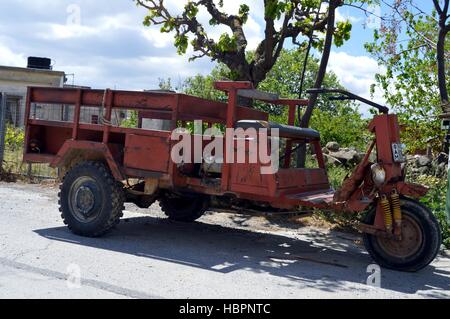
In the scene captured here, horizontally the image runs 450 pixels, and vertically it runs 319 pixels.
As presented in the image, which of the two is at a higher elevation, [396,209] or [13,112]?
[13,112]

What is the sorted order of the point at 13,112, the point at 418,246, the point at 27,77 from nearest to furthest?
the point at 418,246, the point at 13,112, the point at 27,77

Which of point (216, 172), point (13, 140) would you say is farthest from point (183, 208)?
point (13, 140)

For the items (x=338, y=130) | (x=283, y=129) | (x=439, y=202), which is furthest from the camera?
(x=338, y=130)

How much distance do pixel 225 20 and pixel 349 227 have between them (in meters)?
5.12

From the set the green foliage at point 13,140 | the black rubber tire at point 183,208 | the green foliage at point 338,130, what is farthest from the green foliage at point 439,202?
the green foliage at point 13,140

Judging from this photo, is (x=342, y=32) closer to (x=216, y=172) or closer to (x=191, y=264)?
(x=216, y=172)

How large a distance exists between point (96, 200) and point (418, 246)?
4.19 metres

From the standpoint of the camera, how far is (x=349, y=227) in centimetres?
914

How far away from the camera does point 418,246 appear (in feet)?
21.1

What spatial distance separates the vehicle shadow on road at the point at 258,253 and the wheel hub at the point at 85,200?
38 cm

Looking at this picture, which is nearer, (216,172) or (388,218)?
(388,218)

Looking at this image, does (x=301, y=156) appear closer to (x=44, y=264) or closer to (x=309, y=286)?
(x=309, y=286)

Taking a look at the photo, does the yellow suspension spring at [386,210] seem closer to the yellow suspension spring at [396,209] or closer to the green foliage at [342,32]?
the yellow suspension spring at [396,209]
